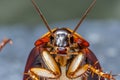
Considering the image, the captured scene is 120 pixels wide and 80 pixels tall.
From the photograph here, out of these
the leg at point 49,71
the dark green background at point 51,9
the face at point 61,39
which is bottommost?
the leg at point 49,71

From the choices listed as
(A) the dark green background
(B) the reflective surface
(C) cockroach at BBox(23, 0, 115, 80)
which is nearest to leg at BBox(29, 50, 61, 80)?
(C) cockroach at BBox(23, 0, 115, 80)

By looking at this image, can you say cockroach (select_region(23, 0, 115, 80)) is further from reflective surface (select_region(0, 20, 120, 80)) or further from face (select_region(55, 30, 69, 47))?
reflective surface (select_region(0, 20, 120, 80))

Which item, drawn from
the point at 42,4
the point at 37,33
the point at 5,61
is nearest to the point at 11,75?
the point at 5,61

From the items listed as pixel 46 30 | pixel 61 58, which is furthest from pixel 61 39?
pixel 46 30

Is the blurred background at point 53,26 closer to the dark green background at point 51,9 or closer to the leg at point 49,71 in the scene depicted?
the dark green background at point 51,9

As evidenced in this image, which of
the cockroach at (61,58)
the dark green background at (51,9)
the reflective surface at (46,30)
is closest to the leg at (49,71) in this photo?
the cockroach at (61,58)
